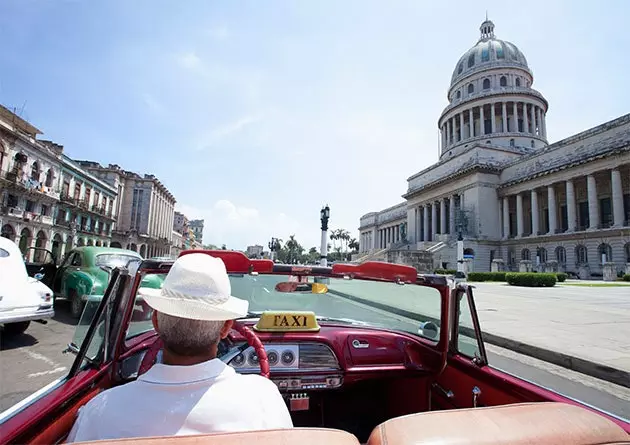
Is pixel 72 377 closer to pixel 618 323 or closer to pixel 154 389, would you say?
pixel 154 389

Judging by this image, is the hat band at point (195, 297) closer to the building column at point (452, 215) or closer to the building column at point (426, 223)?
the building column at point (452, 215)

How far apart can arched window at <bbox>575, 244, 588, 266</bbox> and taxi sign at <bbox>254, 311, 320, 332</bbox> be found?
4333 cm

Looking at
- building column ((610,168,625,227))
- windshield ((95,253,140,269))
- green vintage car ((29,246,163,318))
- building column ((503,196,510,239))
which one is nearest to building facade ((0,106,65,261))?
green vintage car ((29,246,163,318))

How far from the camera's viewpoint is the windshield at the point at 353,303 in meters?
2.47

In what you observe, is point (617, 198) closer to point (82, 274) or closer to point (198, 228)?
point (82, 274)

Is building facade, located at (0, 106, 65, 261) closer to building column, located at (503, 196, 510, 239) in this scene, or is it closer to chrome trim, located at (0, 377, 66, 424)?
chrome trim, located at (0, 377, 66, 424)

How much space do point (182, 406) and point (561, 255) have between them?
155ft

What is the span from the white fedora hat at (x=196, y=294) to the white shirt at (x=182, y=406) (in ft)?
0.58

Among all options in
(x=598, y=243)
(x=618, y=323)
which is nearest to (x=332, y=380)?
(x=618, y=323)

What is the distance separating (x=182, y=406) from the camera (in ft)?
3.43

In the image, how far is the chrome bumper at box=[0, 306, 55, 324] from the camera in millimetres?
5470

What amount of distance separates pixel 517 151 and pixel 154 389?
5820 cm

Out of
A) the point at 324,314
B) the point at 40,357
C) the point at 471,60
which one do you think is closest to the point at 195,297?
the point at 324,314

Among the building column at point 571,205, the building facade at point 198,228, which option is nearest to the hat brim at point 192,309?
the building column at point 571,205
